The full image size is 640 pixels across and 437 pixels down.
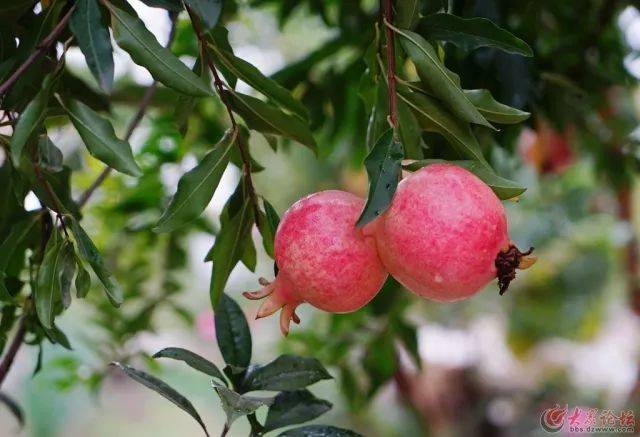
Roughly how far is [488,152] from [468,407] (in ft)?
4.19

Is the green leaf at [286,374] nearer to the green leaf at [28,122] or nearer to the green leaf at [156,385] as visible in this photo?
the green leaf at [156,385]

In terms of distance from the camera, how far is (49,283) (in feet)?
1.67

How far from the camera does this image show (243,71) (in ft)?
1.88

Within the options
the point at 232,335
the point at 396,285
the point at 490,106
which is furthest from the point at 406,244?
the point at 396,285

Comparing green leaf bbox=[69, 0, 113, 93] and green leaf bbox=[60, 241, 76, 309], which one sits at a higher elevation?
green leaf bbox=[69, 0, 113, 93]

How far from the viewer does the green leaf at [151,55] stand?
0.48 m

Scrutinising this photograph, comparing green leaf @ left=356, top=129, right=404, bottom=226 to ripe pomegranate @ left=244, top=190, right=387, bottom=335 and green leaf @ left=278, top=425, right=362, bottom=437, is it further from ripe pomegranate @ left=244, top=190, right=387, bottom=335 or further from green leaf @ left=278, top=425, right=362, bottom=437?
green leaf @ left=278, top=425, right=362, bottom=437

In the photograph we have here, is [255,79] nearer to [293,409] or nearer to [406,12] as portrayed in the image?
[406,12]

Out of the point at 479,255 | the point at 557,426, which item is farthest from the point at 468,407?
the point at 479,255

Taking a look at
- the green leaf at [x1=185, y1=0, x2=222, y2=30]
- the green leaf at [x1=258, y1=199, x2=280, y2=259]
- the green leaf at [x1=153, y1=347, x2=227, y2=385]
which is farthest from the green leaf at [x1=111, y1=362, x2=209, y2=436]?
the green leaf at [x1=185, y1=0, x2=222, y2=30]

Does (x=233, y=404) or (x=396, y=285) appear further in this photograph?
(x=396, y=285)

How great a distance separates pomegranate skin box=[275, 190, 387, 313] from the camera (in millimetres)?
465

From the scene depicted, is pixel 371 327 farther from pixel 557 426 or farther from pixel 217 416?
pixel 217 416

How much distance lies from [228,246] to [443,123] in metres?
0.18
